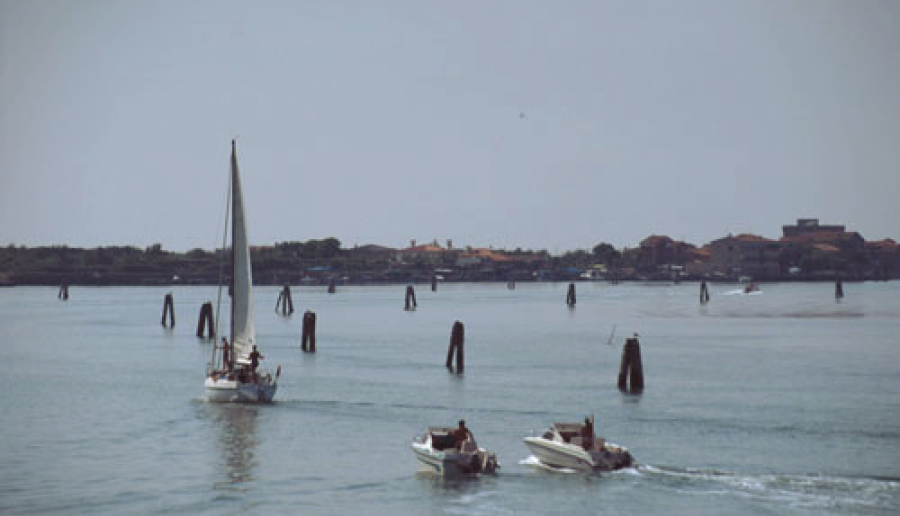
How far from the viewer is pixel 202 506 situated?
37.8 meters

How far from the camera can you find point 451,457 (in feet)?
134

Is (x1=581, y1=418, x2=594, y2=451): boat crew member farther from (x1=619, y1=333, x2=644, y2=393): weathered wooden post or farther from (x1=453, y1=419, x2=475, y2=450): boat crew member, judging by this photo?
(x1=619, y1=333, x2=644, y2=393): weathered wooden post

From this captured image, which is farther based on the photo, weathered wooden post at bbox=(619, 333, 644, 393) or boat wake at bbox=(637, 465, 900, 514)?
weathered wooden post at bbox=(619, 333, 644, 393)

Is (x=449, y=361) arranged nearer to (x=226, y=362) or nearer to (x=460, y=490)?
(x=226, y=362)

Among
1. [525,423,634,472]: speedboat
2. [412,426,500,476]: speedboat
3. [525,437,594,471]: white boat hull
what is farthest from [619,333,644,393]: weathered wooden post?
[412,426,500,476]: speedboat

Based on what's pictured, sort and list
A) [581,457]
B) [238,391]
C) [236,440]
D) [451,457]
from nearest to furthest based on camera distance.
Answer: [451,457], [581,457], [236,440], [238,391]

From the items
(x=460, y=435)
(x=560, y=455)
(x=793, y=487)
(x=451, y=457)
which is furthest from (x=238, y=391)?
(x=793, y=487)

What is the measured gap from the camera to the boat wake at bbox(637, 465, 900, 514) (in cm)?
3784

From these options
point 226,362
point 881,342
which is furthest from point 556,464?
point 881,342

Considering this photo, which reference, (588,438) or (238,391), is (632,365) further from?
(588,438)

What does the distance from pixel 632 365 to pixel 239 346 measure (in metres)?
22.0

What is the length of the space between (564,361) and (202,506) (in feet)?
174

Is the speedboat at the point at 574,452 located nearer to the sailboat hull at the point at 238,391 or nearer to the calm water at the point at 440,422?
the calm water at the point at 440,422

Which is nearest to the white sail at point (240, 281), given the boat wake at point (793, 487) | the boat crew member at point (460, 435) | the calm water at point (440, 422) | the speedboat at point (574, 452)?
the calm water at point (440, 422)
